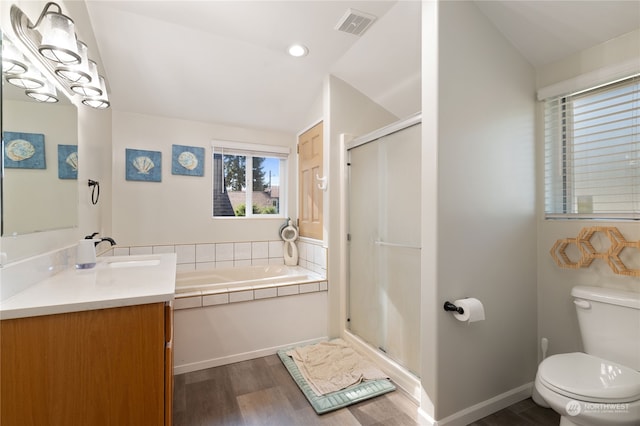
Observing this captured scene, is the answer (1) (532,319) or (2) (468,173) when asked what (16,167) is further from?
(1) (532,319)

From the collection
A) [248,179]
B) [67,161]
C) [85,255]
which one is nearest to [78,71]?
[67,161]

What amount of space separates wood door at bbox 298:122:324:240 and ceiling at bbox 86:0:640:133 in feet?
0.99

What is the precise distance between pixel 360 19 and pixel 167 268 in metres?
2.05

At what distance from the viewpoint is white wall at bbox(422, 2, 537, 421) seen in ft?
5.08

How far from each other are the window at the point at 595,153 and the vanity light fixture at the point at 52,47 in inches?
106

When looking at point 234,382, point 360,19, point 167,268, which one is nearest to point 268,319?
point 234,382

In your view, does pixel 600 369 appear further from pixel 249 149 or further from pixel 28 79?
pixel 249 149

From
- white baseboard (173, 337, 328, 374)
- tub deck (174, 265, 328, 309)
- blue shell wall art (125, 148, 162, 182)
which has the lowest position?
white baseboard (173, 337, 328, 374)

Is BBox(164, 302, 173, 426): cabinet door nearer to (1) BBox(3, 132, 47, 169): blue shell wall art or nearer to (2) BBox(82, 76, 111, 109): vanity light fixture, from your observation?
(1) BBox(3, 132, 47, 169): blue shell wall art

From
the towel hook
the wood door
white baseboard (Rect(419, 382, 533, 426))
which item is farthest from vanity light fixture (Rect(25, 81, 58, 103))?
white baseboard (Rect(419, 382, 533, 426))

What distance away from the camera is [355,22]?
204 centimetres

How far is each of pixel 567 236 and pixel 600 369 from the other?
0.75 m

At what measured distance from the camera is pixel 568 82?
175 cm

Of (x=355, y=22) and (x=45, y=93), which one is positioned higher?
(x=355, y=22)
